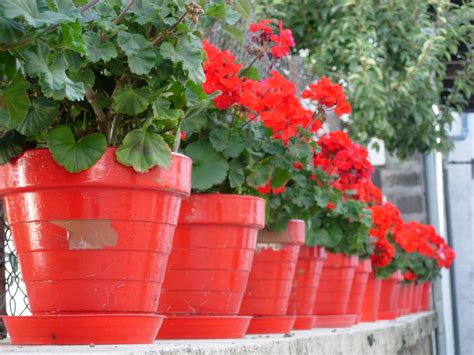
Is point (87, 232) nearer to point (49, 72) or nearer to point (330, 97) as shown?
point (49, 72)

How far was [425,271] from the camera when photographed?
23.2 feet

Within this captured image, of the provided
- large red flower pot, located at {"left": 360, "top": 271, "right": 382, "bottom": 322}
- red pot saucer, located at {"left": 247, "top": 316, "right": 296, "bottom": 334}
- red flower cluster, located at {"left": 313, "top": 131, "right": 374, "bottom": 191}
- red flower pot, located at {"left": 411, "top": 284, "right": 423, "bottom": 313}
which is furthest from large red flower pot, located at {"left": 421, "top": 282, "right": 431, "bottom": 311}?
red pot saucer, located at {"left": 247, "top": 316, "right": 296, "bottom": 334}

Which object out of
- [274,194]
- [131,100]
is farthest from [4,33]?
[274,194]

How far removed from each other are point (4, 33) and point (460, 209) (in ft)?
26.9

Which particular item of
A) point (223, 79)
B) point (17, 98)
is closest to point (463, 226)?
point (223, 79)

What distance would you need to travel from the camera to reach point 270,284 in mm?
2693

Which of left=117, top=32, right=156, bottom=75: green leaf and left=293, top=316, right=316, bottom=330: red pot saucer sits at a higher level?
left=117, top=32, right=156, bottom=75: green leaf

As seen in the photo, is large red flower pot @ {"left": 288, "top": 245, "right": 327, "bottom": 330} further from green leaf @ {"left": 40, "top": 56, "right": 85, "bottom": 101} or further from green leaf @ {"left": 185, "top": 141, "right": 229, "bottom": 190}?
green leaf @ {"left": 40, "top": 56, "right": 85, "bottom": 101}

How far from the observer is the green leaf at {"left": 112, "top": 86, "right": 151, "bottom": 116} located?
1767mm

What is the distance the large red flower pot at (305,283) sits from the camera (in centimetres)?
325

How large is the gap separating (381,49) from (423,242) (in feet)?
5.03

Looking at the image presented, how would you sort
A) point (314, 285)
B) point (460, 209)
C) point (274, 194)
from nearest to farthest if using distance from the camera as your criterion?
point (274, 194), point (314, 285), point (460, 209)

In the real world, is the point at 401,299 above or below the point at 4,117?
below

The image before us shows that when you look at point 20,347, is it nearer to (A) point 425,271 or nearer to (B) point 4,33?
(B) point 4,33
